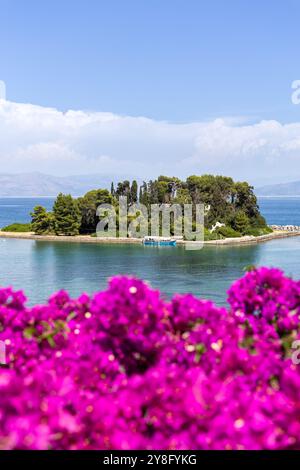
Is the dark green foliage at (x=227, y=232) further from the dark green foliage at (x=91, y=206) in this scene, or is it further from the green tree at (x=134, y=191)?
the dark green foliage at (x=91, y=206)

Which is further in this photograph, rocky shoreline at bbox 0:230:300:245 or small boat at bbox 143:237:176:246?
rocky shoreline at bbox 0:230:300:245

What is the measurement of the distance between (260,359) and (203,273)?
1090 inches

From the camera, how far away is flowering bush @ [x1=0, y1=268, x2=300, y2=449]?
2039 millimetres

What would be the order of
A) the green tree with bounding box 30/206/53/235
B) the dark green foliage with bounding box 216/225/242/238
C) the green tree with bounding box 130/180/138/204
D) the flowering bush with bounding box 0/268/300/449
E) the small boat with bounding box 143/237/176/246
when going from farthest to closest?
1. the green tree with bounding box 130/180/138/204
2. the green tree with bounding box 30/206/53/235
3. the dark green foliage with bounding box 216/225/242/238
4. the small boat with bounding box 143/237/176/246
5. the flowering bush with bounding box 0/268/300/449

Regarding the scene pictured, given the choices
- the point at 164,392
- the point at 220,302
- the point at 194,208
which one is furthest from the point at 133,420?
the point at 194,208

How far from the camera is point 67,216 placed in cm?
4938

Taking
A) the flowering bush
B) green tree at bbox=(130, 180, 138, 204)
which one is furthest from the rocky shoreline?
the flowering bush

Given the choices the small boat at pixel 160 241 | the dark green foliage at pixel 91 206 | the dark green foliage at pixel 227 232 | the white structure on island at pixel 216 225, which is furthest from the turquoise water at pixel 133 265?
the dark green foliage at pixel 91 206

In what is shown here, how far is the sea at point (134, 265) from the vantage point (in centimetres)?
2628

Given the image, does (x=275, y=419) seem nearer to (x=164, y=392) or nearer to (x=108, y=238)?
(x=164, y=392)

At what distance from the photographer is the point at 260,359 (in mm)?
2635

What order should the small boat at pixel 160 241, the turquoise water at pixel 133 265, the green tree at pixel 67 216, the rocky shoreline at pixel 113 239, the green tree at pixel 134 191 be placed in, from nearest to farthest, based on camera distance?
the turquoise water at pixel 133 265, the small boat at pixel 160 241, the rocky shoreline at pixel 113 239, the green tree at pixel 67 216, the green tree at pixel 134 191

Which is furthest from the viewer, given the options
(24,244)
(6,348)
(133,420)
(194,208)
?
(194,208)

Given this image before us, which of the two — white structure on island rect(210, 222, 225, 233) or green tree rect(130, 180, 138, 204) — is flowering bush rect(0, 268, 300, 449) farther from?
green tree rect(130, 180, 138, 204)
